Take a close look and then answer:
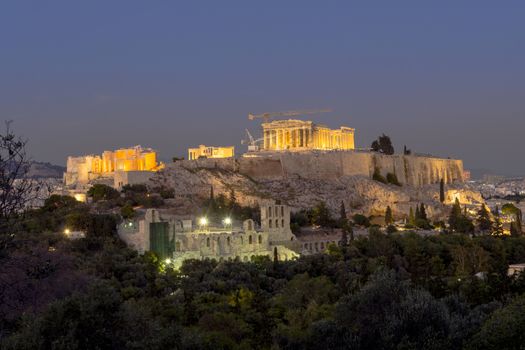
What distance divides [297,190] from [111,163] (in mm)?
16198

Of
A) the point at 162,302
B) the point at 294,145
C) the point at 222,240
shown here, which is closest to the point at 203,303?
the point at 162,302

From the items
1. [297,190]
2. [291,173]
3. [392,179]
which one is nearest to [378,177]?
[392,179]

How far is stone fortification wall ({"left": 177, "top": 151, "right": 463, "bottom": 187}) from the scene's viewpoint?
59812mm

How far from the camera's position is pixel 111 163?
64.0 m

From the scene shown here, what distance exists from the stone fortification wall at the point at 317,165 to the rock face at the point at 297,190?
0.71m

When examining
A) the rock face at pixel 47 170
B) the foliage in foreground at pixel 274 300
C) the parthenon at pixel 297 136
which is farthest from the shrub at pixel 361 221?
the rock face at pixel 47 170

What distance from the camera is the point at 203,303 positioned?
83.8 ft

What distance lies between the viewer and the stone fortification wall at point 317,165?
5981 cm

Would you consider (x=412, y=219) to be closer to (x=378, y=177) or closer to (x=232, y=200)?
(x=232, y=200)

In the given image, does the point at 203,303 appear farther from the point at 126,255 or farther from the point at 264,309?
the point at 126,255

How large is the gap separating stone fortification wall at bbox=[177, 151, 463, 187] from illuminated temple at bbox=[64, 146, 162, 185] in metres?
5.68

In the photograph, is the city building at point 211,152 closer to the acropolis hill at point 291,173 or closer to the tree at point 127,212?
the acropolis hill at point 291,173

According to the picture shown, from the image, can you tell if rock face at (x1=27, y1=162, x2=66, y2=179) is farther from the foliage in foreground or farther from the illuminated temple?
the foliage in foreground

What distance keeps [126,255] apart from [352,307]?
18635mm
